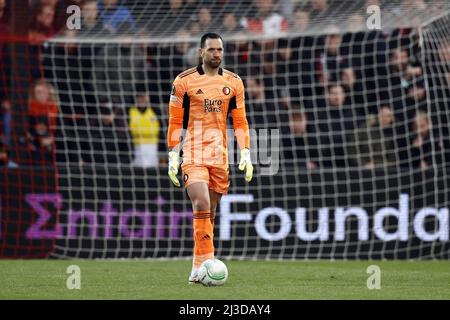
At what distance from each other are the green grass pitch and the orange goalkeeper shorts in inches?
36.0

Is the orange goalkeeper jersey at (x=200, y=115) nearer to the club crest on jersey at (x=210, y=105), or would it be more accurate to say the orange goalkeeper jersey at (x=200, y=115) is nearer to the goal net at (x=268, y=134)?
the club crest on jersey at (x=210, y=105)

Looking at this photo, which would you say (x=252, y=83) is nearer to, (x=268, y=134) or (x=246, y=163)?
(x=268, y=134)

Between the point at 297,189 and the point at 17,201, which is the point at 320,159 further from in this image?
the point at 17,201

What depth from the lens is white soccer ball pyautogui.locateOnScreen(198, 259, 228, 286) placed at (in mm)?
9430

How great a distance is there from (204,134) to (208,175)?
0.38 m

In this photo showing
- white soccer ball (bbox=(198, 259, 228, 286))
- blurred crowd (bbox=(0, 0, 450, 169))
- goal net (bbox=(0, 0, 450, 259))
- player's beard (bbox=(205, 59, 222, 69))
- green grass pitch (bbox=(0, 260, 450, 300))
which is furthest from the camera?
blurred crowd (bbox=(0, 0, 450, 169))

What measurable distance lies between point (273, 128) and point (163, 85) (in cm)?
176

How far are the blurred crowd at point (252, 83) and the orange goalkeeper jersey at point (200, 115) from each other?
190 inches

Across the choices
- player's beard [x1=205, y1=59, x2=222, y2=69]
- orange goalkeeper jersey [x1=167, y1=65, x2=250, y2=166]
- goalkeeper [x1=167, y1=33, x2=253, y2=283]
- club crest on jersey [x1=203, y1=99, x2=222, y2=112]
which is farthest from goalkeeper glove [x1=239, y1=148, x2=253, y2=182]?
player's beard [x1=205, y1=59, x2=222, y2=69]

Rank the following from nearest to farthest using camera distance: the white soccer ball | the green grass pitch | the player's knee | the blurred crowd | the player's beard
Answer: the green grass pitch, the white soccer ball, the player's knee, the player's beard, the blurred crowd

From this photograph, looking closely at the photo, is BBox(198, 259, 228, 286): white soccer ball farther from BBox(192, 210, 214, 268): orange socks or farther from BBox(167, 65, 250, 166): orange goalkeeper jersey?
BBox(167, 65, 250, 166): orange goalkeeper jersey

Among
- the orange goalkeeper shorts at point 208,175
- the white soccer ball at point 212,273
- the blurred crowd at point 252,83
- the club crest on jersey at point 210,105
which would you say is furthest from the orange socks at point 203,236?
the blurred crowd at point 252,83

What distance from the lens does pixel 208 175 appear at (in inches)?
385
